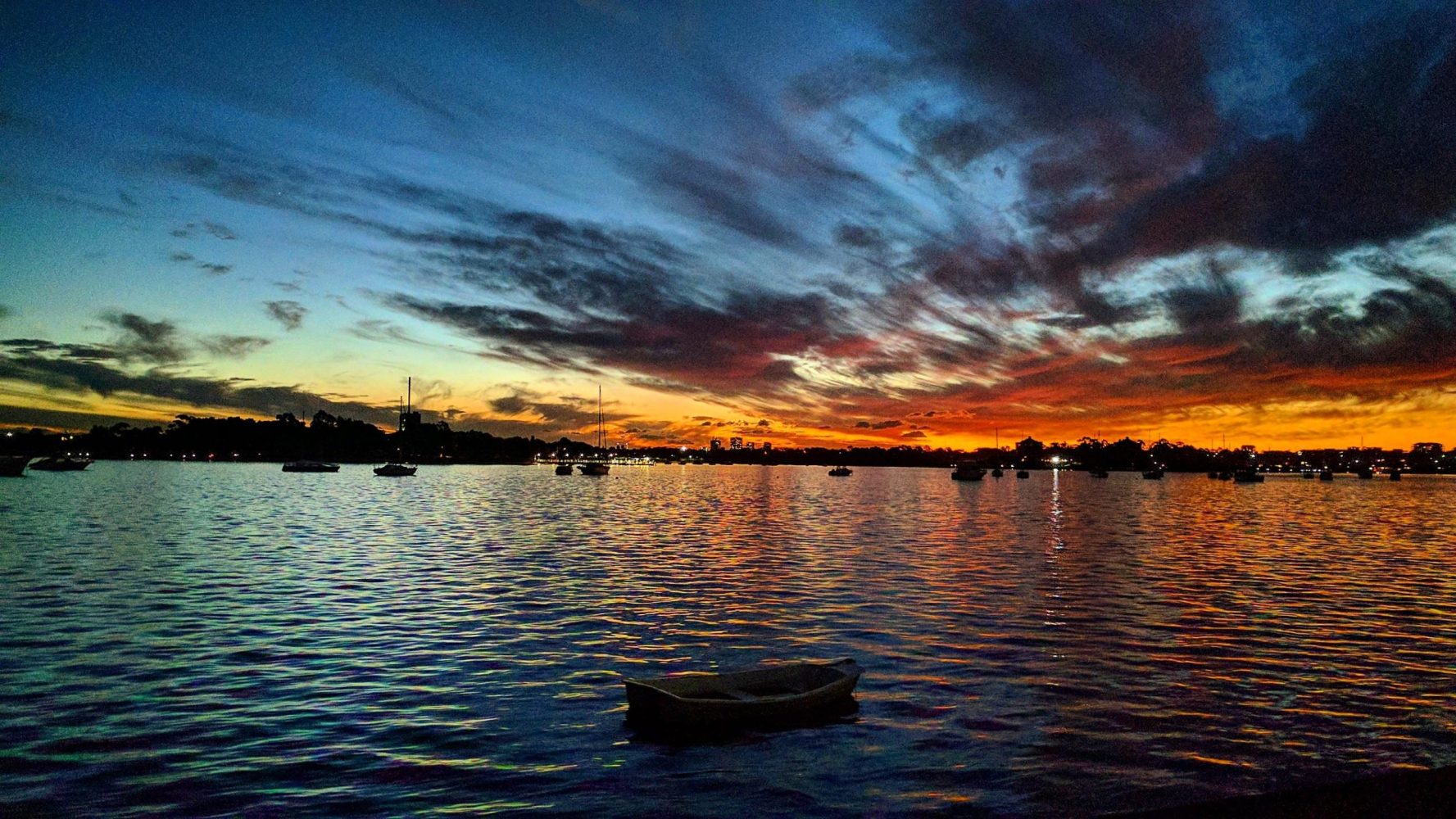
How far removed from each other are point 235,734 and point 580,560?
32.5m

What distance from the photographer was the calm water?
1562 centimetres

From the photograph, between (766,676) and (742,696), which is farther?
(766,676)

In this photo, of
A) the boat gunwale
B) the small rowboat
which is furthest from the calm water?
the boat gunwale

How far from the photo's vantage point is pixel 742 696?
19.4 m

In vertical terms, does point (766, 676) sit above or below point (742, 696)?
above

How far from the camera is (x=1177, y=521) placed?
9212 cm

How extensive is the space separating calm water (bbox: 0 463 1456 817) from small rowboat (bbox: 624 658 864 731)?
0.68 meters

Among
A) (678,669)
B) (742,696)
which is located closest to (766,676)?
(742,696)

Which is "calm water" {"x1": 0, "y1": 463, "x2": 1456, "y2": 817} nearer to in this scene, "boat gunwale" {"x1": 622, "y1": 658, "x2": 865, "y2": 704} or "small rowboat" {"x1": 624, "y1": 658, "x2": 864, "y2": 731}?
"small rowboat" {"x1": 624, "y1": 658, "x2": 864, "y2": 731}

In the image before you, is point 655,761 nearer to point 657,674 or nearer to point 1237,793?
point 657,674

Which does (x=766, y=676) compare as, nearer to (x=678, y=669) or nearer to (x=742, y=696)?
(x=742, y=696)

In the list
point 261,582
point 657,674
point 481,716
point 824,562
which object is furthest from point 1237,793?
point 261,582

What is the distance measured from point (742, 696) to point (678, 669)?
17.1 feet

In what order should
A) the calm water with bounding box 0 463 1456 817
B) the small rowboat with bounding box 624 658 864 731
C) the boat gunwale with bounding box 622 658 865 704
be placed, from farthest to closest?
1. the boat gunwale with bounding box 622 658 865 704
2. the small rowboat with bounding box 624 658 864 731
3. the calm water with bounding box 0 463 1456 817
